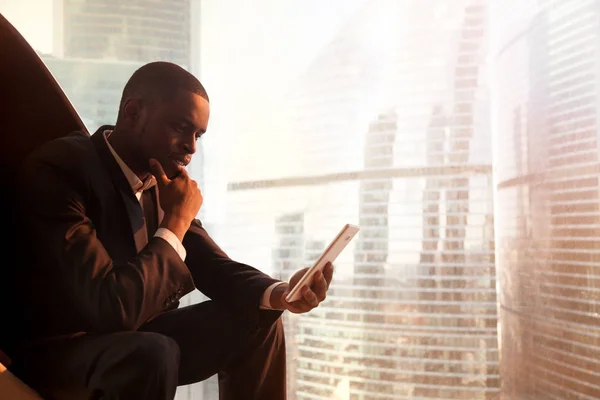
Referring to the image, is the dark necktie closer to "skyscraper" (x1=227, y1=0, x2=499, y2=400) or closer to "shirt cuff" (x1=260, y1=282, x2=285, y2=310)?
"shirt cuff" (x1=260, y1=282, x2=285, y2=310)

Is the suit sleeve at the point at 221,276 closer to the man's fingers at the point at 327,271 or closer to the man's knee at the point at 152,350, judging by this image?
the man's fingers at the point at 327,271

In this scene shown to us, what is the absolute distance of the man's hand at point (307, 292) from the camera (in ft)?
3.59

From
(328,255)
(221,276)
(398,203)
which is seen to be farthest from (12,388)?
(398,203)

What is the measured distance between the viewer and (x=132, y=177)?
3.59 feet

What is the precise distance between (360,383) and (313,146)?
26.2 inches

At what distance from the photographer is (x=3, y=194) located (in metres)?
1.01

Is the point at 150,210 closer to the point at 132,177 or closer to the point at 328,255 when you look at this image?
the point at 132,177

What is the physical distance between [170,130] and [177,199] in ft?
0.44

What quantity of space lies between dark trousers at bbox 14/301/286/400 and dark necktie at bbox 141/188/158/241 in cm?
16

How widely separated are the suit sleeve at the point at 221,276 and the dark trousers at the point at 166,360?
0.04 meters

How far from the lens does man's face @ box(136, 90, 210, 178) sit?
108 centimetres

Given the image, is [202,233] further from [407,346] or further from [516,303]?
[516,303]

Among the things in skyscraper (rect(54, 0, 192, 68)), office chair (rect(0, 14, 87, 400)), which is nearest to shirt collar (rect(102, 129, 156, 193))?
office chair (rect(0, 14, 87, 400))

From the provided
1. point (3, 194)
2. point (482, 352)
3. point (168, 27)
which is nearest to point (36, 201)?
point (3, 194)
